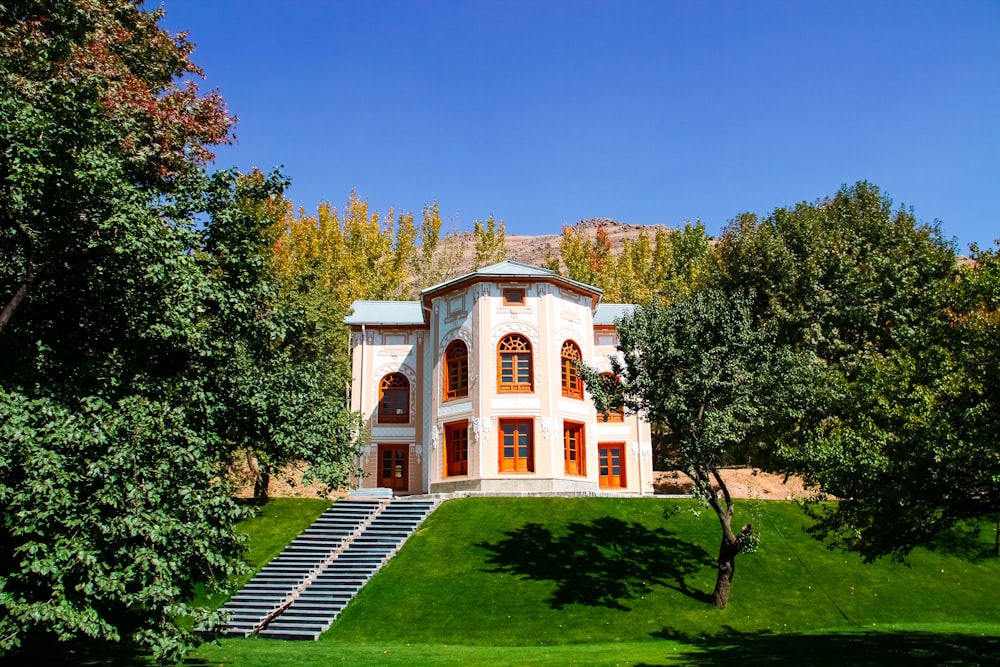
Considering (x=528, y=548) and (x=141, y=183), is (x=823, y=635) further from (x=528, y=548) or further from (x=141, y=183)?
(x=141, y=183)

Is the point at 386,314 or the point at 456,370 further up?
the point at 386,314

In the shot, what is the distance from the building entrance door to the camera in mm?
37250

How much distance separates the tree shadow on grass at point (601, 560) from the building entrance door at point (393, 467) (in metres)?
12.3

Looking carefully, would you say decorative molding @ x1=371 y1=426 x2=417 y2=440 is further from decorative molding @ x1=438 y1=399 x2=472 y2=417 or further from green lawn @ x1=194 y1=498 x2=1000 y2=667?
green lawn @ x1=194 y1=498 x2=1000 y2=667

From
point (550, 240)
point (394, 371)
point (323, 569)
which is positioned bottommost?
point (323, 569)

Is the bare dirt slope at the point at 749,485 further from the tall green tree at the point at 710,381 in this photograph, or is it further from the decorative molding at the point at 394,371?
the decorative molding at the point at 394,371

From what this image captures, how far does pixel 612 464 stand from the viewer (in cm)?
3759

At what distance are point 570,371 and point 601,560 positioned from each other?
10.8 m

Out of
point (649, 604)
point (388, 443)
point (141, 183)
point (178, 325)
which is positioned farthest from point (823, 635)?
point (388, 443)

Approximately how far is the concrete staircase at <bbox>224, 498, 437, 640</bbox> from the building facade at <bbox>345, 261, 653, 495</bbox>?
157 inches

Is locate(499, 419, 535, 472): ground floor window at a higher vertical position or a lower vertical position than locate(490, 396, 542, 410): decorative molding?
lower

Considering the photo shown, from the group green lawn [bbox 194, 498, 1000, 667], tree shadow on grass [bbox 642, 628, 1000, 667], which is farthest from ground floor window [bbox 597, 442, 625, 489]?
tree shadow on grass [bbox 642, 628, 1000, 667]

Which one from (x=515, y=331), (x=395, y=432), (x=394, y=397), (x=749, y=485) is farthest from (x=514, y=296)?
(x=749, y=485)

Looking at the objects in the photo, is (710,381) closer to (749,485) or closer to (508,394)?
(508,394)
